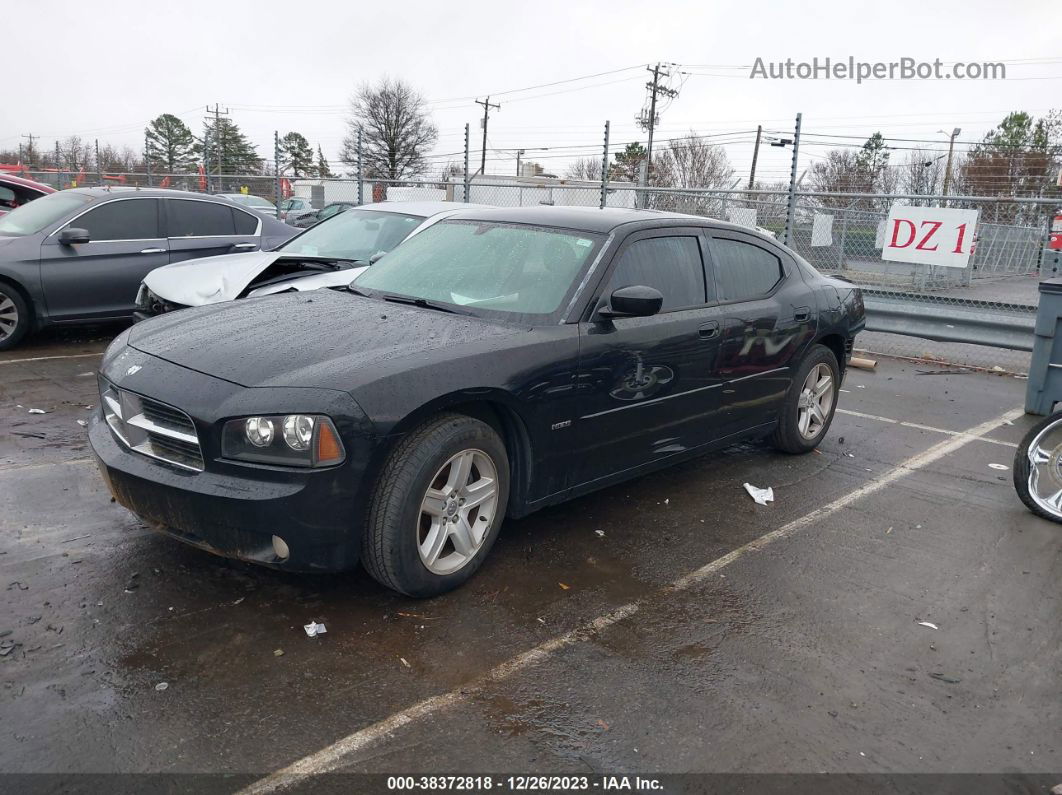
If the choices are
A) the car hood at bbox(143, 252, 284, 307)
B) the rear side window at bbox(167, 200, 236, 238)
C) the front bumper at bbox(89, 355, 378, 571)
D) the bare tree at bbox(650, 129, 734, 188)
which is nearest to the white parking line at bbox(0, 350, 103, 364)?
the car hood at bbox(143, 252, 284, 307)

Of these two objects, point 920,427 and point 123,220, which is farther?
point 123,220

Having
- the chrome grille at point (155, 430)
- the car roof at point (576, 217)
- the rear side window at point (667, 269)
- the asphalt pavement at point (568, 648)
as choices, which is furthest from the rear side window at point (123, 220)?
the rear side window at point (667, 269)

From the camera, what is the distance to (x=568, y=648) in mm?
3377

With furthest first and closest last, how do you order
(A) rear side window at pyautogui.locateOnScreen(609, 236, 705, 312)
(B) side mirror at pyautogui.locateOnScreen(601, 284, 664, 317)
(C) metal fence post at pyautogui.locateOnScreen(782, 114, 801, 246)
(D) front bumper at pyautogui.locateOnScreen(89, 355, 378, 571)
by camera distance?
(C) metal fence post at pyautogui.locateOnScreen(782, 114, 801, 246) → (A) rear side window at pyautogui.locateOnScreen(609, 236, 705, 312) → (B) side mirror at pyautogui.locateOnScreen(601, 284, 664, 317) → (D) front bumper at pyautogui.locateOnScreen(89, 355, 378, 571)

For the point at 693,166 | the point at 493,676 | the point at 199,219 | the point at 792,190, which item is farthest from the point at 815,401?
the point at 693,166

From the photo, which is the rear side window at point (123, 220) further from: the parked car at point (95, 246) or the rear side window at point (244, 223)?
the rear side window at point (244, 223)

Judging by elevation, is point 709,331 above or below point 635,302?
below

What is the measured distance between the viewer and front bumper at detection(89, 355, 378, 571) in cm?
320

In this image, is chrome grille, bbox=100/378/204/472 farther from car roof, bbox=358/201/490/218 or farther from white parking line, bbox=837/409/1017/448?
white parking line, bbox=837/409/1017/448

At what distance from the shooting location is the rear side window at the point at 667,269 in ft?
14.6

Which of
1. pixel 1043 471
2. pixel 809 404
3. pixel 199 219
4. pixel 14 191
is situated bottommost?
pixel 1043 471

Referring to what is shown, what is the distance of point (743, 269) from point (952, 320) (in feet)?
19.1

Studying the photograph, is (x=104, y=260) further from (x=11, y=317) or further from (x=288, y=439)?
(x=288, y=439)

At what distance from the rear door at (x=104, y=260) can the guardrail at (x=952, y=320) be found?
817cm
